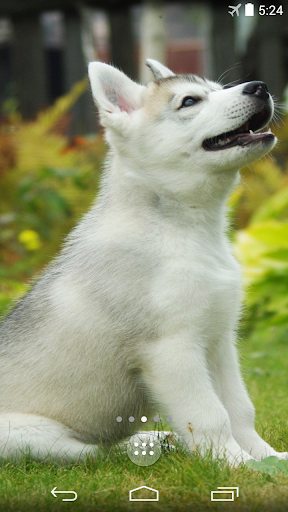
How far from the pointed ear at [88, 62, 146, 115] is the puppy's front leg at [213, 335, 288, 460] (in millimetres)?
1385

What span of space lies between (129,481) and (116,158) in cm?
171

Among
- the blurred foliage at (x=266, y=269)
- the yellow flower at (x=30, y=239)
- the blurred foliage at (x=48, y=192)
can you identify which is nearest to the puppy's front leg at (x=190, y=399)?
the blurred foliage at (x=266, y=269)

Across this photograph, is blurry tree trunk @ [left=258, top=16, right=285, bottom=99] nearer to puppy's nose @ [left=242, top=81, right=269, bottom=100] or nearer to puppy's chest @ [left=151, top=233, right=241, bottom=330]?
puppy's nose @ [left=242, top=81, right=269, bottom=100]

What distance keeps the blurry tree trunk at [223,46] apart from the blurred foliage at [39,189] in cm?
258

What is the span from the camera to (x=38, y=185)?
975 centimetres

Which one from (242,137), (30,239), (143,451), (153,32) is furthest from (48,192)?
(143,451)

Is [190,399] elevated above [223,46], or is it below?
below

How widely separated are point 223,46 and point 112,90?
8392 millimetres

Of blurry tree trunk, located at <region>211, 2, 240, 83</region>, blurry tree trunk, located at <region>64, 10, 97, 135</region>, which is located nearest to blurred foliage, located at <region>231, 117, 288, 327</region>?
blurry tree trunk, located at <region>211, 2, 240, 83</region>

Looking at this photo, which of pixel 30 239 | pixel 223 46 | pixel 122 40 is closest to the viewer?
pixel 30 239

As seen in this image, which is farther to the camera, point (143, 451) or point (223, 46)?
point (223, 46)

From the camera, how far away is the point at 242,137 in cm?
378

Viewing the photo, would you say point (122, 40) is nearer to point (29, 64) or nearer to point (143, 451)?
point (29, 64)

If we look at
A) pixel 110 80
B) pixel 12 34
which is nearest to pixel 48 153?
pixel 12 34
